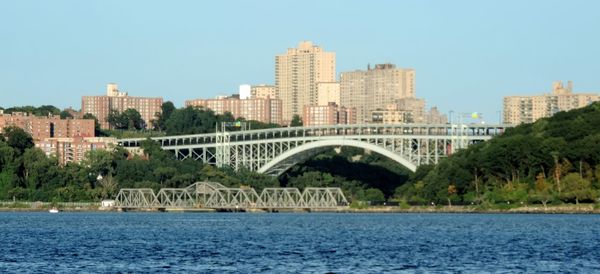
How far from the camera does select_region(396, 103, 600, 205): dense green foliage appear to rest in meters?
132

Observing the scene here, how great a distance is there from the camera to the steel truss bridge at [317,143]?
15875 centimetres

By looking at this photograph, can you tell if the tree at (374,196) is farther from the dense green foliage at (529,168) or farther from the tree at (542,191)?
the tree at (542,191)

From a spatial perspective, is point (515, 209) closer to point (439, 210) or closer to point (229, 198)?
point (439, 210)

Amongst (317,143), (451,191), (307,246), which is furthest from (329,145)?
(307,246)

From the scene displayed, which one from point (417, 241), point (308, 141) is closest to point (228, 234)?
point (417, 241)

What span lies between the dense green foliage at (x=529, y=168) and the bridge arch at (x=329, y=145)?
9737 millimetres

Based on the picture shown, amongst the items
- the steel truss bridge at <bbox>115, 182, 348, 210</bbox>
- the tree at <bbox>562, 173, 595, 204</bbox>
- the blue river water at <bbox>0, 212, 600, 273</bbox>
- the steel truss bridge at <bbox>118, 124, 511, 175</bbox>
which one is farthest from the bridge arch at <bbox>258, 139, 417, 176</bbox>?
the blue river water at <bbox>0, 212, 600, 273</bbox>

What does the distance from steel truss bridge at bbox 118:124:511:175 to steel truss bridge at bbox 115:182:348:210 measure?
6292 mm

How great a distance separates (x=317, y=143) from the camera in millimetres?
162375

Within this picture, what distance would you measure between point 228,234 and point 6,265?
1266 inches

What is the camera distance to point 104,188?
553 ft

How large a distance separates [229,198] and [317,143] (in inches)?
446

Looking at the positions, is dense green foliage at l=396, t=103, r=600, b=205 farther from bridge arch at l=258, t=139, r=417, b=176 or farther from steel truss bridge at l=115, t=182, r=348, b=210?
steel truss bridge at l=115, t=182, r=348, b=210

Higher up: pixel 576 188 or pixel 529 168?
pixel 529 168
